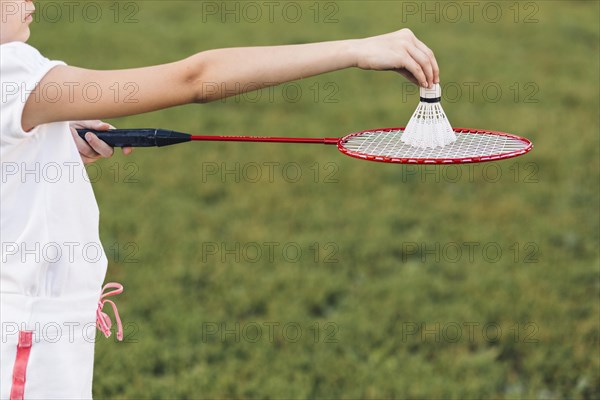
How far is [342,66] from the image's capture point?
185 centimetres

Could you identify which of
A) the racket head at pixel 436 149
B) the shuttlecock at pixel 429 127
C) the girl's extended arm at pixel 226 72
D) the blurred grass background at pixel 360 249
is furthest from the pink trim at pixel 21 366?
the blurred grass background at pixel 360 249

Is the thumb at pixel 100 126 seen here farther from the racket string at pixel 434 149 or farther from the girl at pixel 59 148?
the racket string at pixel 434 149

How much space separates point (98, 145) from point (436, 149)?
763 millimetres

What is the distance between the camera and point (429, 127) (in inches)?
80.4

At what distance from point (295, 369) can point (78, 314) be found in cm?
160

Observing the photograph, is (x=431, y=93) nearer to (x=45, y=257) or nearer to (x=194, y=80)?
(x=194, y=80)

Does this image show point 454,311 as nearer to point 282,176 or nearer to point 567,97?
point 282,176

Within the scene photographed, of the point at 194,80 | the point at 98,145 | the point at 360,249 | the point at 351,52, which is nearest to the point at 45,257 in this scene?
the point at 98,145

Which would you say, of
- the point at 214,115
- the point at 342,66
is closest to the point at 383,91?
the point at 214,115

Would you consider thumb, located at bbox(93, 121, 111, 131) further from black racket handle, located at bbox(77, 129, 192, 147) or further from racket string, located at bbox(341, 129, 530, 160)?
racket string, located at bbox(341, 129, 530, 160)

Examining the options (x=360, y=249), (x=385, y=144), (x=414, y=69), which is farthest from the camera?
(x=360, y=249)

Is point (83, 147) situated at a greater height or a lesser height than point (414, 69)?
lesser

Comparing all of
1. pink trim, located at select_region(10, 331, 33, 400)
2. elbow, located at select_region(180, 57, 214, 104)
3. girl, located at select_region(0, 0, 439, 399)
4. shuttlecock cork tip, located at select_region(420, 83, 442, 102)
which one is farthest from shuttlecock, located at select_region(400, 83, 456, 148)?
pink trim, located at select_region(10, 331, 33, 400)

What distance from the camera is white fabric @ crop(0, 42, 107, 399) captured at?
1847 millimetres
